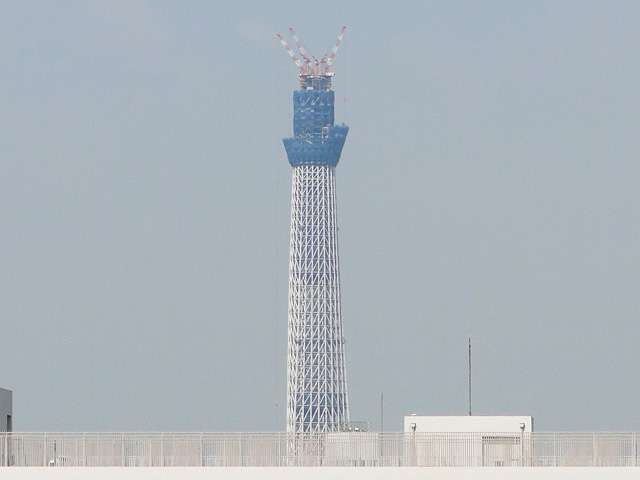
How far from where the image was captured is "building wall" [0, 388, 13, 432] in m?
101

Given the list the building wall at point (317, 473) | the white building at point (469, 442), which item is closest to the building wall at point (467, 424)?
the white building at point (469, 442)

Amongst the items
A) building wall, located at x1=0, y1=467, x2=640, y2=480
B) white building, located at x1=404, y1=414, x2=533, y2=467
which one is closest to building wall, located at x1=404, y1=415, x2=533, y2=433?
white building, located at x1=404, y1=414, x2=533, y2=467

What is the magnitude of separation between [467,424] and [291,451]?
1889 cm

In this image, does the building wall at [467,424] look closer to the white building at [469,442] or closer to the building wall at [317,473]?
the white building at [469,442]

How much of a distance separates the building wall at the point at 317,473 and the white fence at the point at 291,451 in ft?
3.20

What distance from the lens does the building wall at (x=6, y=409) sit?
101 m

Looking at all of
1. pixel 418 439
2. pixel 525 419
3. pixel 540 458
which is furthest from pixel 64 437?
pixel 525 419

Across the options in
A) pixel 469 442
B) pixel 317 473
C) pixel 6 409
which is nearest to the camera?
pixel 317 473

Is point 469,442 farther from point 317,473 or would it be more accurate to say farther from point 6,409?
point 6,409

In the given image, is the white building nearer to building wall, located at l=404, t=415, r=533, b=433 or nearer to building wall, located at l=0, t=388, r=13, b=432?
building wall, located at l=404, t=415, r=533, b=433

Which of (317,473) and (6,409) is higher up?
(6,409)

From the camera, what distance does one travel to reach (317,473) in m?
84.4

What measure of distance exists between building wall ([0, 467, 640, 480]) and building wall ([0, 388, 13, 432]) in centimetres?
1473

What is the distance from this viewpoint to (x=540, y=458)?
85.6 metres
